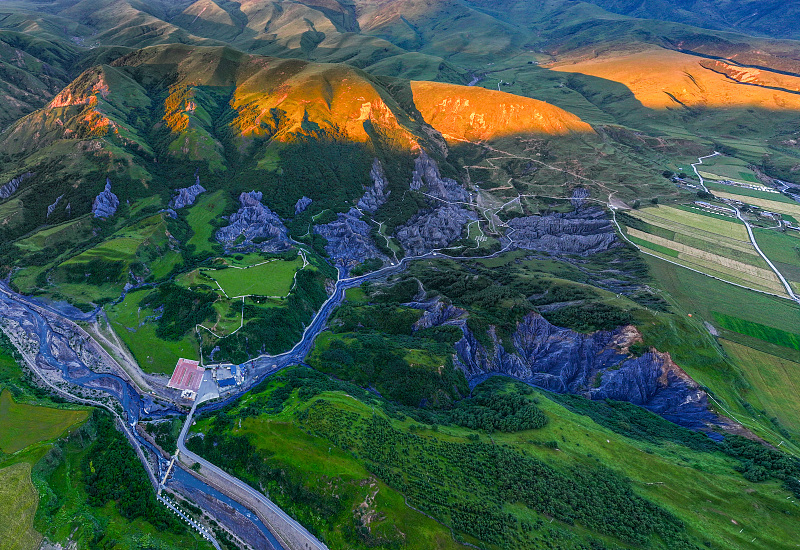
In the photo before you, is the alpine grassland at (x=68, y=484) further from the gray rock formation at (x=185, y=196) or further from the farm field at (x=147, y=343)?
the gray rock formation at (x=185, y=196)

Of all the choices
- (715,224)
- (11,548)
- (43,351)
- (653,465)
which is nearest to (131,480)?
(11,548)

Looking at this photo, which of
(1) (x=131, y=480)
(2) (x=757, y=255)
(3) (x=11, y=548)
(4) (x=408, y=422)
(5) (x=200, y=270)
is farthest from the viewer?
(2) (x=757, y=255)

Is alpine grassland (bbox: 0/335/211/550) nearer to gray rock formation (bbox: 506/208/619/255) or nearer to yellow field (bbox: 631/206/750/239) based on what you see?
gray rock formation (bbox: 506/208/619/255)

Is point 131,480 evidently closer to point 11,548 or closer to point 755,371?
point 11,548

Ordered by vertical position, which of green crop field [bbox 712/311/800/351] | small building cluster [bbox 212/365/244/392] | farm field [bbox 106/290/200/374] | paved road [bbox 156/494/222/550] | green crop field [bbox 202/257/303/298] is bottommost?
paved road [bbox 156/494/222/550]

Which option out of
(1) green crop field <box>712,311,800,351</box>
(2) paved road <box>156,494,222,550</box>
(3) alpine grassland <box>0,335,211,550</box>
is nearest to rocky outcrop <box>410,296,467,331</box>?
A: (2) paved road <box>156,494,222,550</box>

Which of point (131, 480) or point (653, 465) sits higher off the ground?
point (653, 465)
